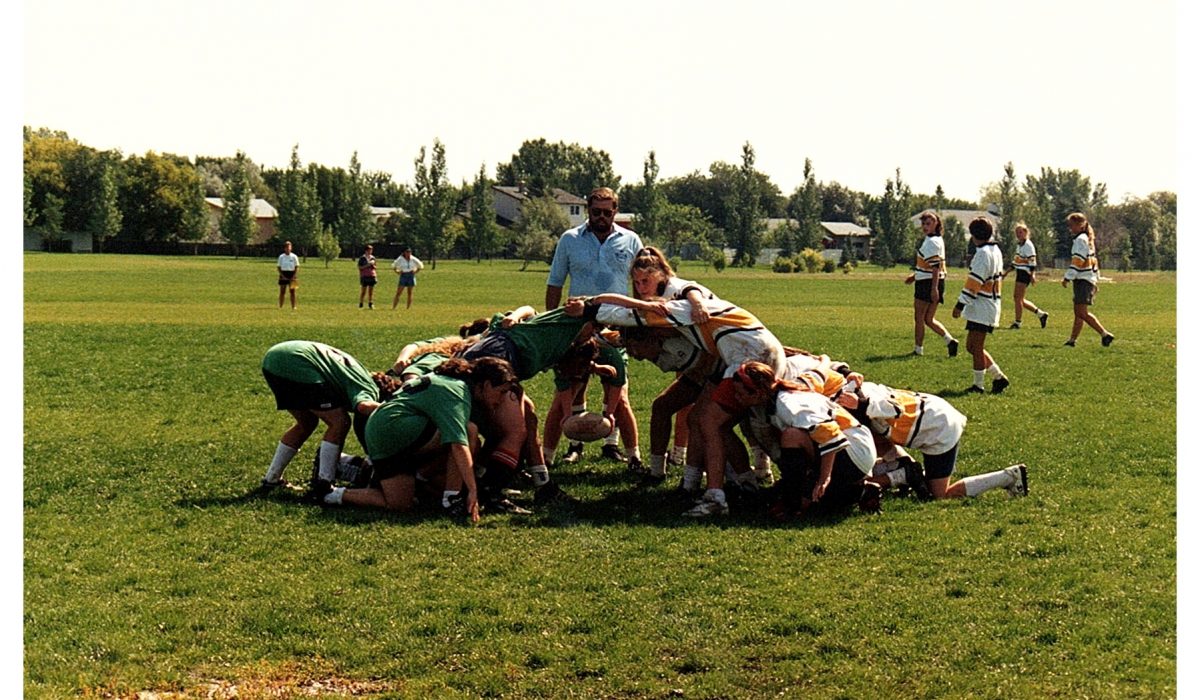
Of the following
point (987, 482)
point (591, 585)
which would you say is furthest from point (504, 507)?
point (987, 482)

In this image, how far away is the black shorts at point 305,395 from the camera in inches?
378

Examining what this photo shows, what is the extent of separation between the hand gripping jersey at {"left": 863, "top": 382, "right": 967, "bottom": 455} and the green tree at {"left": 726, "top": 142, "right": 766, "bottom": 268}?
346 feet

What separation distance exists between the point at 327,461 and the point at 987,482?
5063 millimetres

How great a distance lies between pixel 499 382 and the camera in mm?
9211

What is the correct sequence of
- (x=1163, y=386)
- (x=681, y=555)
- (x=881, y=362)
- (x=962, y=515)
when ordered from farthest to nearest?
(x=881, y=362), (x=1163, y=386), (x=962, y=515), (x=681, y=555)

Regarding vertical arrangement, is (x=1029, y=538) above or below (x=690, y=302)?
below

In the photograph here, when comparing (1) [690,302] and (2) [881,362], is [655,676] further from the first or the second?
(2) [881,362]

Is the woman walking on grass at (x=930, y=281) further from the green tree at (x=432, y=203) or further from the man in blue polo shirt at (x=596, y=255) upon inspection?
the green tree at (x=432, y=203)

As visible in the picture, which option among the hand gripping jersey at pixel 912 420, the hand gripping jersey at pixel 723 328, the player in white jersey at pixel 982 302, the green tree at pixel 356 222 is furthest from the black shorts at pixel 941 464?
the green tree at pixel 356 222

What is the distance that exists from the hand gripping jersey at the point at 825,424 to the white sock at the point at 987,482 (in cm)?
108

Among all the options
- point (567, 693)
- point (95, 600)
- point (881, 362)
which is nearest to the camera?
point (567, 693)

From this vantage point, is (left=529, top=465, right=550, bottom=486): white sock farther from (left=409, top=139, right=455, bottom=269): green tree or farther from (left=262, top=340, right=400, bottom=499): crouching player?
(left=409, top=139, right=455, bottom=269): green tree

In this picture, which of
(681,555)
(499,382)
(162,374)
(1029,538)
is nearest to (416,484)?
(499,382)

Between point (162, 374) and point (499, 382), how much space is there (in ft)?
32.3
